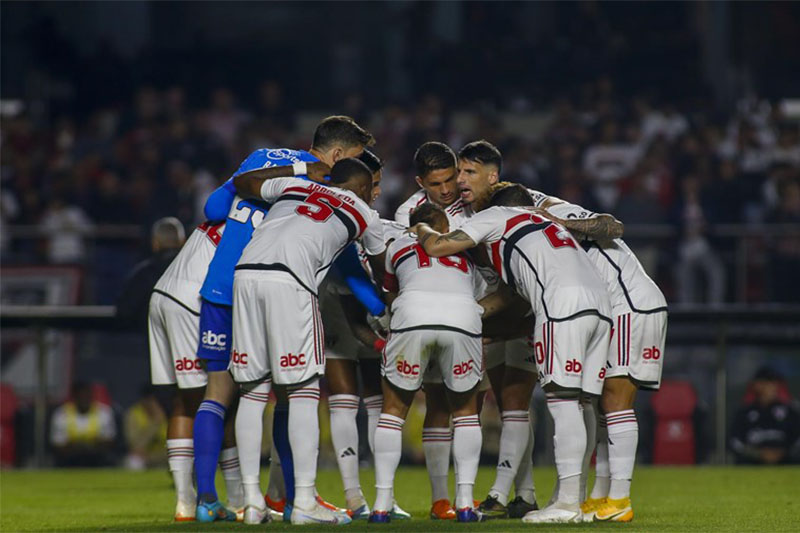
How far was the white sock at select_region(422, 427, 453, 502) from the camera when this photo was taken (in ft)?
25.4

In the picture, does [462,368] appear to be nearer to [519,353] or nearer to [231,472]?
Answer: [519,353]

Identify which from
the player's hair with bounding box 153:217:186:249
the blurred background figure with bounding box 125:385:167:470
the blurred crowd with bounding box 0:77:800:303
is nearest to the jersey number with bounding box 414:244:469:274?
the player's hair with bounding box 153:217:186:249

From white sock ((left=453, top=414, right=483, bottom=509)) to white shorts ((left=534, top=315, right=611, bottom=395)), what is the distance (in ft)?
1.55

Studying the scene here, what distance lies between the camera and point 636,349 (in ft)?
25.4

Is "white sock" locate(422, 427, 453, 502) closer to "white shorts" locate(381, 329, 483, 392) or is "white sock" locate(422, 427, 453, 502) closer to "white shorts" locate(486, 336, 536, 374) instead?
"white shorts" locate(381, 329, 483, 392)

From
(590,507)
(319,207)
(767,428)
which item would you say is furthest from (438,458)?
(767,428)

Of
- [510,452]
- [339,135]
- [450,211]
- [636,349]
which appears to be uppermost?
[339,135]

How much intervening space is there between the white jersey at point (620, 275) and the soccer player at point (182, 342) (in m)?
2.14

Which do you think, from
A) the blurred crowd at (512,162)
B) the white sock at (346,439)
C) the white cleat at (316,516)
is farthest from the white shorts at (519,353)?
the blurred crowd at (512,162)

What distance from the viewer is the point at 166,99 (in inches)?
843

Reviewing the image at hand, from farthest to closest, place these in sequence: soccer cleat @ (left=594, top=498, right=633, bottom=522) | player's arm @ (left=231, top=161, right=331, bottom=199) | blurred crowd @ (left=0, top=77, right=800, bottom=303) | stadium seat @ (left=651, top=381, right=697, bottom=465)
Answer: blurred crowd @ (left=0, top=77, right=800, bottom=303) < stadium seat @ (left=651, top=381, right=697, bottom=465) < player's arm @ (left=231, top=161, right=331, bottom=199) < soccer cleat @ (left=594, top=498, right=633, bottom=522)

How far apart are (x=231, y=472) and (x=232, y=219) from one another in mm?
1584

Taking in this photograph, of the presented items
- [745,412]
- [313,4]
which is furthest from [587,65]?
[745,412]

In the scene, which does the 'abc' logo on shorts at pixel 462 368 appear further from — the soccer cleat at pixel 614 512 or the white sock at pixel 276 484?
the white sock at pixel 276 484
